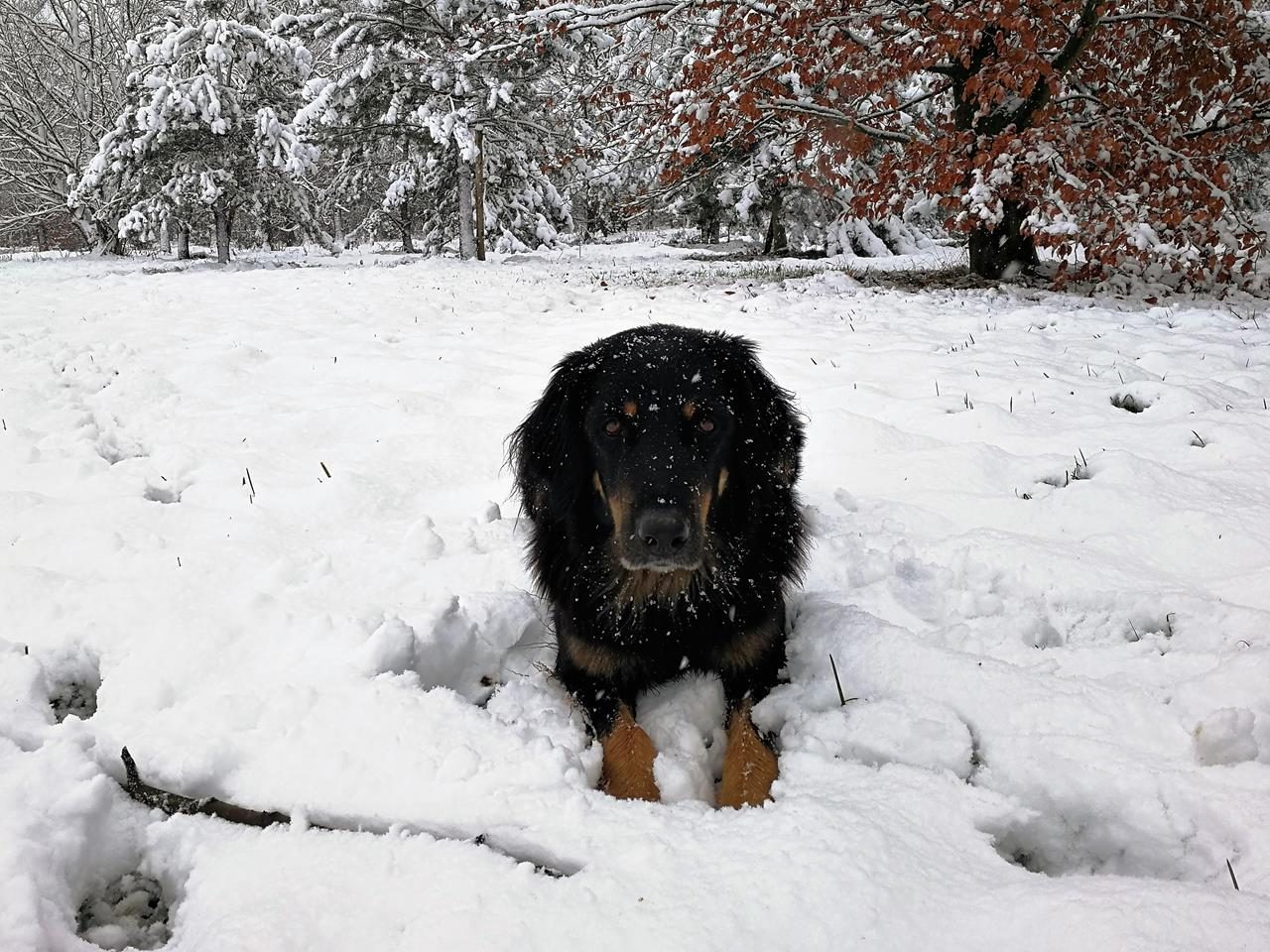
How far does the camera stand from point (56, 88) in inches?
947

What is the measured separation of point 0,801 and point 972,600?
284cm

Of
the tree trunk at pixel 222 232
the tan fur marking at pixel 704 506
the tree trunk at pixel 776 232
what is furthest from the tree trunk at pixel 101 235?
the tan fur marking at pixel 704 506

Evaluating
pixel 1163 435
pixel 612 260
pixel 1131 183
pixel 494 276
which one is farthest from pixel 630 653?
pixel 612 260

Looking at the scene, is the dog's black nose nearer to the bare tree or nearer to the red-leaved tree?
the red-leaved tree

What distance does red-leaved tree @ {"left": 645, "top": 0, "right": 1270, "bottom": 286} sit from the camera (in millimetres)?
7383

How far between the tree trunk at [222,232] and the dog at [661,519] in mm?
16915

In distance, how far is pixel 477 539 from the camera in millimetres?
3287

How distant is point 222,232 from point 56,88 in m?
14.5

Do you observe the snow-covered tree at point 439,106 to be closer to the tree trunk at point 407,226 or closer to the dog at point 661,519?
the tree trunk at point 407,226

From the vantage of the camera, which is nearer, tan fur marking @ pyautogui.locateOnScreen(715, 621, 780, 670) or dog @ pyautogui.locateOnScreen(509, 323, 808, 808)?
dog @ pyautogui.locateOnScreen(509, 323, 808, 808)

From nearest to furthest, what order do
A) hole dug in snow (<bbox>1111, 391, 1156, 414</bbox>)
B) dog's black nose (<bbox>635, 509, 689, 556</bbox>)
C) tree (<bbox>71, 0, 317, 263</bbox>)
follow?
dog's black nose (<bbox>635, 509, 689, 556</bbox>) → hole dug in snow (<bbox>1111, 391, 1156, 414</bbox>) → tree (<bbox>71, 0, 317, 263</bbox>)

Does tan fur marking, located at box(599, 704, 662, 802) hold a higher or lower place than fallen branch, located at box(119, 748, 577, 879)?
lower

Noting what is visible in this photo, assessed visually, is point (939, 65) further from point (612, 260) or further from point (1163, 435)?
point (612, 260)

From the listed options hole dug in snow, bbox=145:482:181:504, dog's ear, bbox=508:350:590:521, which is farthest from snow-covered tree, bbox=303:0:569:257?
dog's ear, bbox=508:350:590:521
